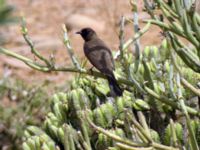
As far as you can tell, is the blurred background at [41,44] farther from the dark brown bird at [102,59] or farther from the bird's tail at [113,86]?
the bird's tail at [113,86]

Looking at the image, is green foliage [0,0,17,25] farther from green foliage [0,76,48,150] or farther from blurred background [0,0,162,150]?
green foliage [0,76,48,150]

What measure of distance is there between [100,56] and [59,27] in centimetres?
540

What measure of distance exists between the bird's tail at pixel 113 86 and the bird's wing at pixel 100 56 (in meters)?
0.09

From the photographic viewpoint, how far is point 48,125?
5.52 metres

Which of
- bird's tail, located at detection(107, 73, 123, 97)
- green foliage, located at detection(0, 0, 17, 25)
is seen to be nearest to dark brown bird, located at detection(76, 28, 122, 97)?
bird's tail, located at detection(107, 73, 123, 97)

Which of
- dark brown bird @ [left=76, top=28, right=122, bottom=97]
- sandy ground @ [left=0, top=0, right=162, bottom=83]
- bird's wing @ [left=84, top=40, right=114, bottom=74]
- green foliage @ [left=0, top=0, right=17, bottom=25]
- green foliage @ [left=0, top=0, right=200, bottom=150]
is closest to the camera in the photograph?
green foliage @ [left=0, top=0, right=200, bottom=150]

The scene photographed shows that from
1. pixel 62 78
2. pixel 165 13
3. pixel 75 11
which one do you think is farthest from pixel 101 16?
pixel 165 13

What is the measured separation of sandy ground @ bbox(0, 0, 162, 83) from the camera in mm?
9805

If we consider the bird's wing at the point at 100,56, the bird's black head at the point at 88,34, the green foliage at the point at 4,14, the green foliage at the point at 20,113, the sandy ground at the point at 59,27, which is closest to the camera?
the green foliage at the point at 4,14

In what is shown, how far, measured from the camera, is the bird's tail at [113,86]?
195 inches

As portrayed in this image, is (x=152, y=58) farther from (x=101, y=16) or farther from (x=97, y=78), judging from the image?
(x=101, y=16)

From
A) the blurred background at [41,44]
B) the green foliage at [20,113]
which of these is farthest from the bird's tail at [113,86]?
the green foliage at [20,113]

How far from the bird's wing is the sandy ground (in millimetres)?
3333

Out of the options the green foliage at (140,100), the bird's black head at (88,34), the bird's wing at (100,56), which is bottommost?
the green foliage at (140,100)
